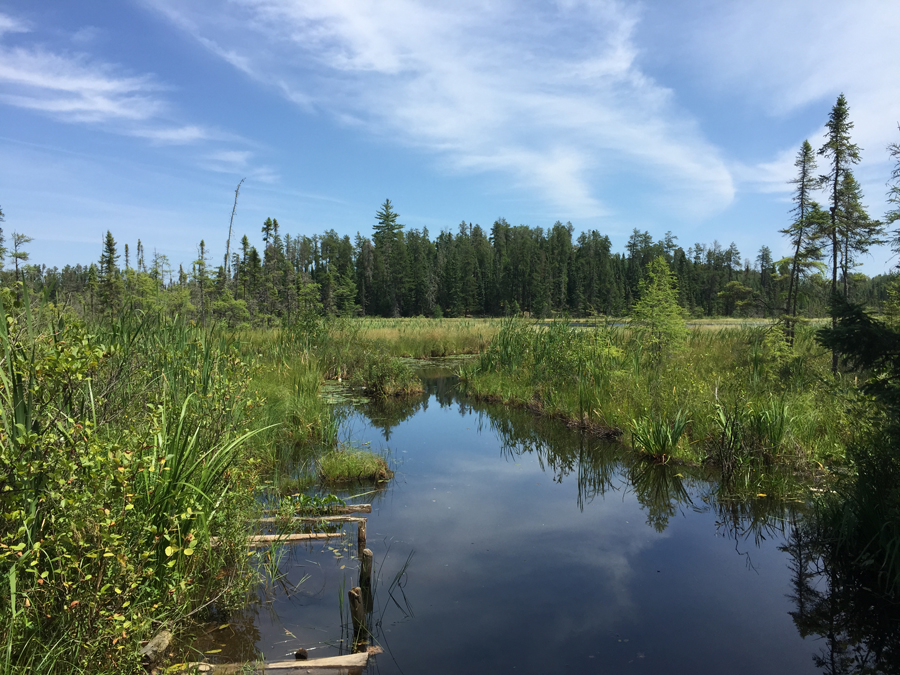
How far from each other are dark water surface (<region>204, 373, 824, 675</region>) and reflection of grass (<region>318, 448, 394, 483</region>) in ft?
0.93

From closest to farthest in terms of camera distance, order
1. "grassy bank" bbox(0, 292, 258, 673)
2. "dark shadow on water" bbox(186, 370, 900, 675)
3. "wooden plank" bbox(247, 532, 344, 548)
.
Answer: "grassy bank" bbox(0, 292, 258, 673), "dark shadow on water" bbox(186, 370, 900, 675), "wooden plank" bbox(247, 532, 344, 548)

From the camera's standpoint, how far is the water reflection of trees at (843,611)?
3352 mm

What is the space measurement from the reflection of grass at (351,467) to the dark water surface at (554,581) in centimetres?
28

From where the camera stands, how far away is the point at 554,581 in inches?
175

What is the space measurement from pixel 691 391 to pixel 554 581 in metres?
4.76

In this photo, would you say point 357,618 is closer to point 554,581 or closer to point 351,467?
point 554,581

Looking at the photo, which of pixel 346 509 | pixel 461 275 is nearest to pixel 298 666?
pixel 346 509

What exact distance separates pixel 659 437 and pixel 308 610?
17.2 ft

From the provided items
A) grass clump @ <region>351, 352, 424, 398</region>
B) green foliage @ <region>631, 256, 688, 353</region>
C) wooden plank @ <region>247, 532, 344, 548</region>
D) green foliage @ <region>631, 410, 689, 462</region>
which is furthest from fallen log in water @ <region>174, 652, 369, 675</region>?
grass clump @ <region>351, 352, 424, 398</region>

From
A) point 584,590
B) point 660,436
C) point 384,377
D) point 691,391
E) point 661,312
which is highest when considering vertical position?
point 661,312

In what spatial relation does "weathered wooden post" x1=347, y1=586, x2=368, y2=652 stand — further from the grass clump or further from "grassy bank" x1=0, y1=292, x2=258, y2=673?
the grass clump

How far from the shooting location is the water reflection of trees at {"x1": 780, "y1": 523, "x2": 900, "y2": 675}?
11.0 feet

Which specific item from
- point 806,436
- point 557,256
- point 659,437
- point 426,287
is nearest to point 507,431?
point 659,437

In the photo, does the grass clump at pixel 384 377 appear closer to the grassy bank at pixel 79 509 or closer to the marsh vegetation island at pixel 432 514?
the marsh vegetation island at pixel 432 514
